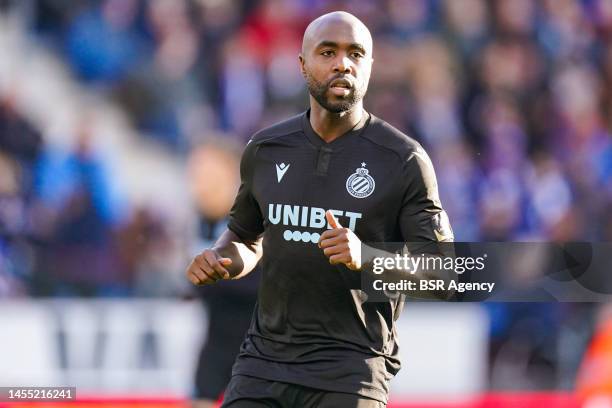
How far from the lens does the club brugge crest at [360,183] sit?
14.8ft

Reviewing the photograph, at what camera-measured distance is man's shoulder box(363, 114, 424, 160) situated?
14.9ft

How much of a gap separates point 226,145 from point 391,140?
14.8ft

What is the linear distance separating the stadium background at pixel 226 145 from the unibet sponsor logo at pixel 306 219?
4304 millimetres

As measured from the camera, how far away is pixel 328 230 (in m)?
4.29

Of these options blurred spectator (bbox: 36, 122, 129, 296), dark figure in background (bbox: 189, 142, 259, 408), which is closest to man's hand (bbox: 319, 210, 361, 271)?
dark figure in background (bbox: 189, 142, 259, 408)

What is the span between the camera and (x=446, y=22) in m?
10.7

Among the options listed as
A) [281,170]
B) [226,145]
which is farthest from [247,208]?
[226,145]

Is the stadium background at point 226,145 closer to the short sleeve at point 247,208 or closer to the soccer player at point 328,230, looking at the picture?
the short sleeve at point 247,208

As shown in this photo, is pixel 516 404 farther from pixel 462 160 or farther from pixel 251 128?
pixel 251 128

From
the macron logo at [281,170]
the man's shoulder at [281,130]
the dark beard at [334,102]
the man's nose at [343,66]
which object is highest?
the man's nose at [343,66]

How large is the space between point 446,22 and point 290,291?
21.5 feet

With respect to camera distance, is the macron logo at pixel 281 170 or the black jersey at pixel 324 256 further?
the macron logo at pixel 281 170

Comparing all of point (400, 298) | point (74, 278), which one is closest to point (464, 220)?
point (74, 278)

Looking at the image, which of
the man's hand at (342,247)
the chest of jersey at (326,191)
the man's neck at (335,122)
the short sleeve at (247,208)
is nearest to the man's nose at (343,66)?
the man's neck at (335,122)
